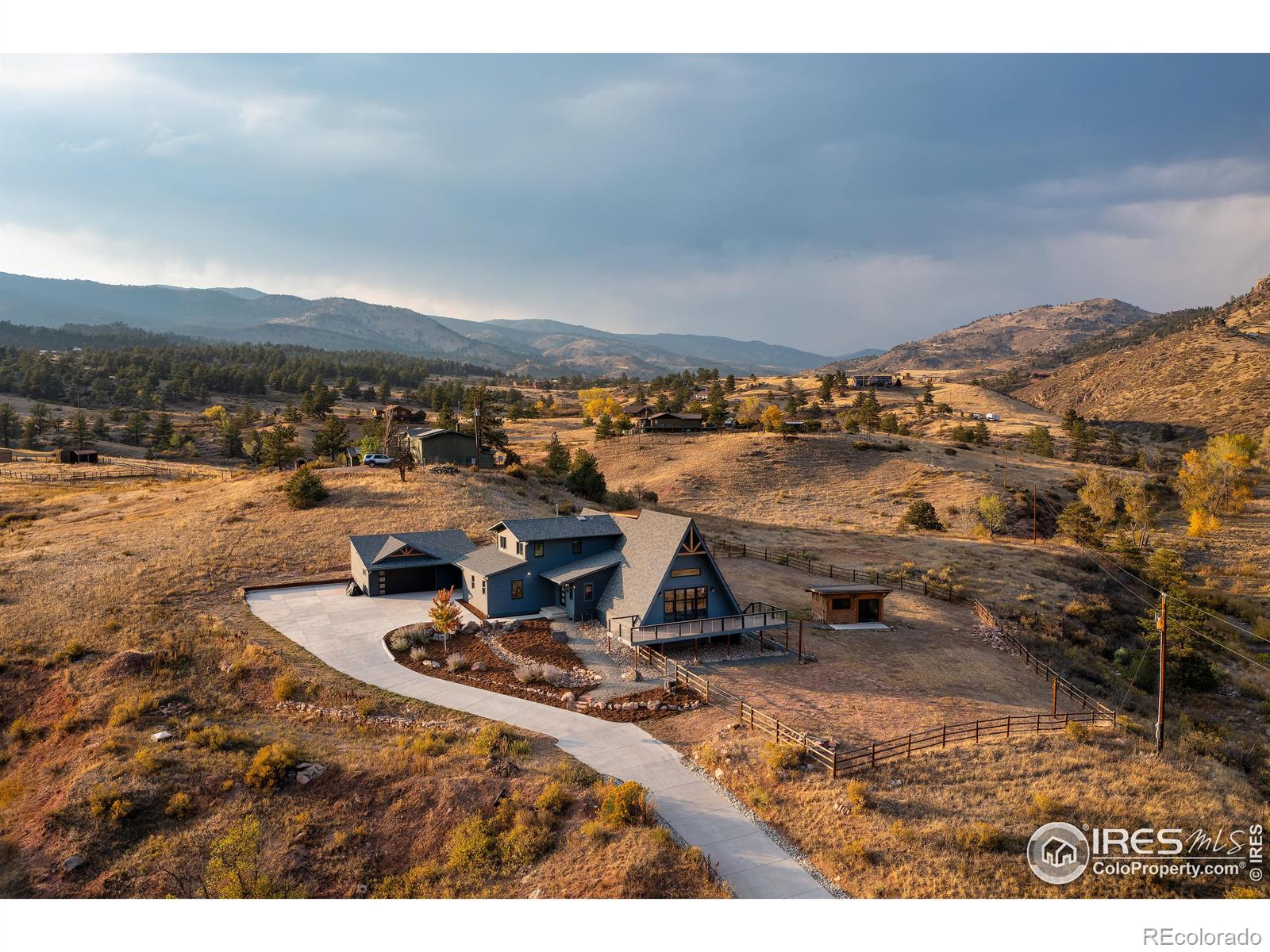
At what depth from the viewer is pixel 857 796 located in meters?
20.9

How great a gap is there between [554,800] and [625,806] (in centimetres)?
213

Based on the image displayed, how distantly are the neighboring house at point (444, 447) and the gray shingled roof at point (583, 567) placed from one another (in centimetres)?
4019

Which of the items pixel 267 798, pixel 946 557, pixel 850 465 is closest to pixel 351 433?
pixel 850 465

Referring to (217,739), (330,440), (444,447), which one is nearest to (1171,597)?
(217,739)

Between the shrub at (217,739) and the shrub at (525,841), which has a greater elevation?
the shrub at (525,841)

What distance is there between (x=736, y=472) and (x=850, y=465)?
16.6 metres

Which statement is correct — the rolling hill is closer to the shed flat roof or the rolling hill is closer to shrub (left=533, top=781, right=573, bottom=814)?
the shed flat roof

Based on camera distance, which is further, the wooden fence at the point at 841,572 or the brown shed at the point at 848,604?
the wooden fence at the point at 841,572

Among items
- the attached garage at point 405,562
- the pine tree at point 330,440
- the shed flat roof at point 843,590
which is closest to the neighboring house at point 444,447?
the pine tree at point 330,440

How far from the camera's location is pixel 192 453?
110562 millimetres

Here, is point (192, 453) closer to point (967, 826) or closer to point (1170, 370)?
point (967, 826)

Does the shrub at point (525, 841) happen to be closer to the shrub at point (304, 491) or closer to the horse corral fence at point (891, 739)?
the horse corral fence at point (891, 739)

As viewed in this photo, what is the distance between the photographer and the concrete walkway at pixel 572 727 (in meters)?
18.2

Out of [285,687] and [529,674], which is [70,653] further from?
[529,674]
